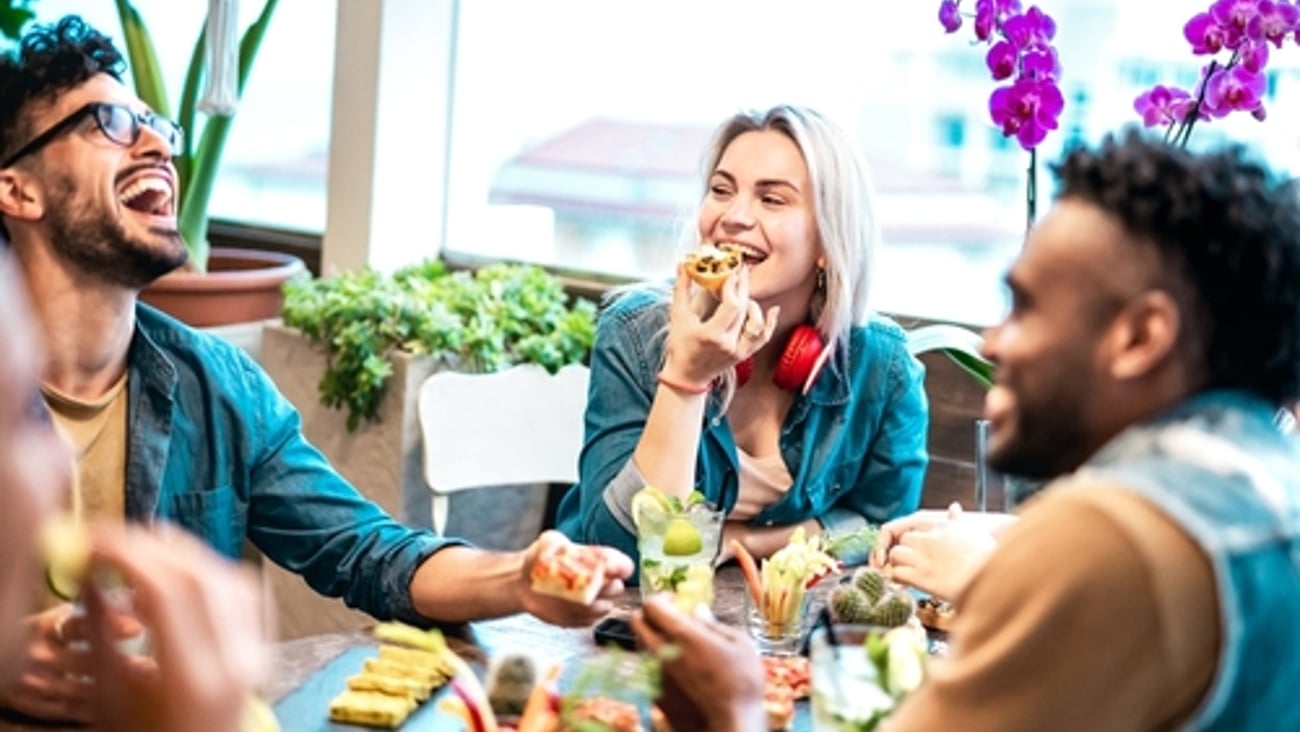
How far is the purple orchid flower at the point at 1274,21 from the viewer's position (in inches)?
90.8

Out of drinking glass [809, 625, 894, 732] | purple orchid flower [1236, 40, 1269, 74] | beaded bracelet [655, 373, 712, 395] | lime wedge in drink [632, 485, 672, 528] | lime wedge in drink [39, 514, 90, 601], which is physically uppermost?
purple orchid flower [1236, 40, 1269, 74]

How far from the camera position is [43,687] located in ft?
5.52

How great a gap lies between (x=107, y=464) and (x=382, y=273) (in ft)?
6.50

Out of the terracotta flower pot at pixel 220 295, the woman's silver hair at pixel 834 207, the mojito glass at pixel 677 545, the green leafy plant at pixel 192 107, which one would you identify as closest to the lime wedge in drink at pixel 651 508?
the mojito glass at pixel 677 545

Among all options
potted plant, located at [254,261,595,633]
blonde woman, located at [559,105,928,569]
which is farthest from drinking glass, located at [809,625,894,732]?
potted plant, located at [254,261,595,633]

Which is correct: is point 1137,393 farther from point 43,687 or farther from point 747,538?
point 747,538

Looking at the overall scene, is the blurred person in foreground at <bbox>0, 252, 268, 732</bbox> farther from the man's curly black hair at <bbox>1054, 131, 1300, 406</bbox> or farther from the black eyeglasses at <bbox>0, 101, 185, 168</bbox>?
the black eyeglasses at <bbox>0, 101, 185, 168</bbox>

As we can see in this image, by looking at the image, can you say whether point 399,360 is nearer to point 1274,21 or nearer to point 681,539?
point 681,539

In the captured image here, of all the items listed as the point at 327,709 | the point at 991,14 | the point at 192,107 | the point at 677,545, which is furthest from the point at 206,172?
the point at 327,709

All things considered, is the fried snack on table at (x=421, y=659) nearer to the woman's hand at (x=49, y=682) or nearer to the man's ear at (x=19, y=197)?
the woman's hand at (x=49, y=682)

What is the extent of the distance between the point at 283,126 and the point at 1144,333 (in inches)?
155

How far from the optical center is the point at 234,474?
232 cm

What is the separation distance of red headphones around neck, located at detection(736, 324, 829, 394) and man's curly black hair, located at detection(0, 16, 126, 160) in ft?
3.33

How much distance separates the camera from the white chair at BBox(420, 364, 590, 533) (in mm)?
3469
